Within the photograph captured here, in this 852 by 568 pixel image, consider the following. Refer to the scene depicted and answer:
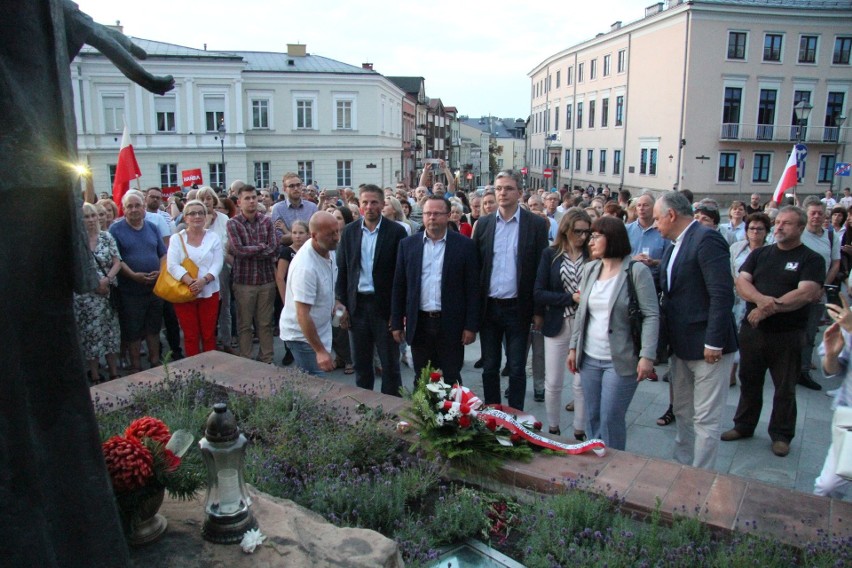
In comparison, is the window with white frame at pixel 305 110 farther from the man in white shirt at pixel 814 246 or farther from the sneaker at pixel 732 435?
the sneaker at pixel 732 435

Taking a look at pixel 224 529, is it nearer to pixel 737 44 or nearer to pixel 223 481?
pixel 223 481

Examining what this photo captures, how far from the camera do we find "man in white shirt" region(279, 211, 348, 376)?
16.9 feet

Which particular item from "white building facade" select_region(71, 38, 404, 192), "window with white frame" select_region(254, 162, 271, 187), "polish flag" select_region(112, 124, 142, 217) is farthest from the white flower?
"window with white frame" select_region(254, 162, 271, 187)

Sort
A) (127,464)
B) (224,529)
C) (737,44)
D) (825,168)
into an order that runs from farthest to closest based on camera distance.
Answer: (825,168), (737,44), (224,529), (127,464)

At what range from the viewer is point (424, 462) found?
3959 mm

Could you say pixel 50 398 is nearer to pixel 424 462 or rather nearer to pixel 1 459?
pixel 1 459

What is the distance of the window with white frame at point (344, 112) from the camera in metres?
42.7

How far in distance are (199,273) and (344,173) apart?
38056 mm

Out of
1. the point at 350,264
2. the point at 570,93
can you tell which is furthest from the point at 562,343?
the point at 570,93

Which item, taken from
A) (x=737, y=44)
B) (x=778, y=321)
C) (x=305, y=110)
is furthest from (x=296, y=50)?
(x=778, y=321)

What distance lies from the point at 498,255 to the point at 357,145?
130ft

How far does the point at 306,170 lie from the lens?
141 feet

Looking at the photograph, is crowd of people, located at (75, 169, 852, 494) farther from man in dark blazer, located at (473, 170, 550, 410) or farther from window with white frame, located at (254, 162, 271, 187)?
window with white frame, located at (254, 162, 271, 187)

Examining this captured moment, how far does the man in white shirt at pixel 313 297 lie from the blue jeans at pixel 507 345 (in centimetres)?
142
